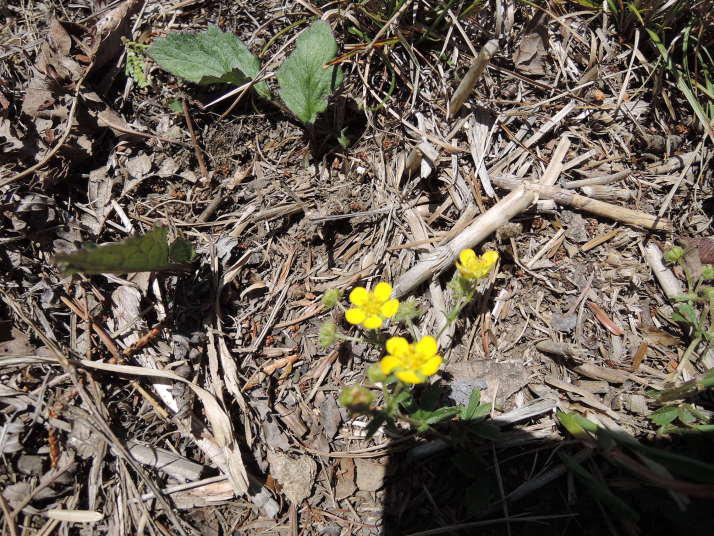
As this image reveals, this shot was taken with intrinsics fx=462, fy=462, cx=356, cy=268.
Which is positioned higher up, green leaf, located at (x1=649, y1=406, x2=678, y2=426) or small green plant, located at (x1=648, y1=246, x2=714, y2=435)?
small green plant, located at (x1=648, y1=246, x2=714, y2=435)

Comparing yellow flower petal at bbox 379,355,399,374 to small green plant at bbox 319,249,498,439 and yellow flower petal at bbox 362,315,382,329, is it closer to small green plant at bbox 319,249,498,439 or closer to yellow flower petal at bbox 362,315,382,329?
small green plant at bbox 319,249,498,439

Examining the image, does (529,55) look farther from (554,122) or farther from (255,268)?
(255,268)

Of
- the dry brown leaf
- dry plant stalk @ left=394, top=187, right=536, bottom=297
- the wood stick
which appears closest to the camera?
dry plant stalk @ left=394, top=187, right=536, bottom=297

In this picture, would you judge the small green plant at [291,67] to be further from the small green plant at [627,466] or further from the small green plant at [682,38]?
the small green plant at [627,466]

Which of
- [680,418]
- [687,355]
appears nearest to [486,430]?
[680,418]

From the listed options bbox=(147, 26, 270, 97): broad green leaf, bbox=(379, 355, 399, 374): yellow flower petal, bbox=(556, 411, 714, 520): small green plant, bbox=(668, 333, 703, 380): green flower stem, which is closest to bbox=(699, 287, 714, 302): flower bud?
bbox=(668, 333, 703, 380): green flower stem

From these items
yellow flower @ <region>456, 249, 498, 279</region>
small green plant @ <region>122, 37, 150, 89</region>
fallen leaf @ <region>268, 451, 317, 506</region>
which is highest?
small green plant @ <region>122, 37, 150, 89</region>

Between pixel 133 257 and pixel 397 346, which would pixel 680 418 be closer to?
pixel 397 346

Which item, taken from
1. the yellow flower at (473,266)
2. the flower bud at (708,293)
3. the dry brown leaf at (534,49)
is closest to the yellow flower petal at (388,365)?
the yellow flower at (473,266)
